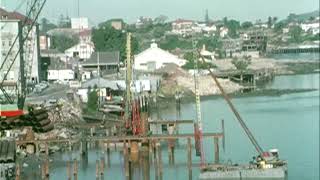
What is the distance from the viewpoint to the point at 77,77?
122 feet

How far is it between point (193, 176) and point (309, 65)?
44990 mm

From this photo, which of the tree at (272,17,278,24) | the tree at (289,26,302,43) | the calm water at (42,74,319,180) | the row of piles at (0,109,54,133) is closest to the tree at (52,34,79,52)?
the calm water at (42,74,319,180)

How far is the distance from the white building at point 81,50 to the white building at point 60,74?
12108 mm

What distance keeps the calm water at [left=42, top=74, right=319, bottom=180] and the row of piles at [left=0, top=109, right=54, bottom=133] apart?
1.21 meters

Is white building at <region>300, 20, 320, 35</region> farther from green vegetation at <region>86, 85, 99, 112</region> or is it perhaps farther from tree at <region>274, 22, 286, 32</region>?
green vegetation at <region>86, 85, 99, 112</region>

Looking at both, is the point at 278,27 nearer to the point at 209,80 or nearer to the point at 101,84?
the point at 209,80

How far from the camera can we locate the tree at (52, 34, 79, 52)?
186 feet

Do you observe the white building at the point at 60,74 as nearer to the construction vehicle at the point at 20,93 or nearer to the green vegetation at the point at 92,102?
the construction vehicle at the point at 20,93

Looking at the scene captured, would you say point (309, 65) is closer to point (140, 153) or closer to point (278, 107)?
point (278, 107)

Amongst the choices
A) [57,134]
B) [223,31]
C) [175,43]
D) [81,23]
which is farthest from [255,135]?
[223,31]

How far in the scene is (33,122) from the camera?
2028cm

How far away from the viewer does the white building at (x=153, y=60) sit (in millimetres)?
46219

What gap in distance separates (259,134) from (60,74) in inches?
630

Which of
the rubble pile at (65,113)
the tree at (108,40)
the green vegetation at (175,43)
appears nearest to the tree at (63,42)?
the tree at (108,40)
